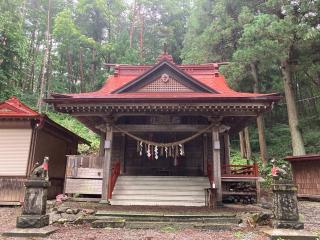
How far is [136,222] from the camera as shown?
9.06m

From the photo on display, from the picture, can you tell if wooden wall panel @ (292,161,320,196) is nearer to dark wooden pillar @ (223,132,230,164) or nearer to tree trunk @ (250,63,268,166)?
dark wooden pillar @ (223,132,230,164)

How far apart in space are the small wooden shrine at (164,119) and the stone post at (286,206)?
352 centimetres

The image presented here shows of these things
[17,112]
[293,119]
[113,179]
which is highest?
[293,119]

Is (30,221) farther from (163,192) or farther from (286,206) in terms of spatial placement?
(286,206)

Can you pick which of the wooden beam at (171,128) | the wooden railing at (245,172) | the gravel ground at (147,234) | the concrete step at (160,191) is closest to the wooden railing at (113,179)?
the concrete step at (160,191)

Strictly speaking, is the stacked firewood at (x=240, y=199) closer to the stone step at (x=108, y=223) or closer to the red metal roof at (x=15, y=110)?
the stone step at (x=108, y=223)

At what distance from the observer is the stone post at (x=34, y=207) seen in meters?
8.09

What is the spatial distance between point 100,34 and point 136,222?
3265 cm

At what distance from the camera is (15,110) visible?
1312 centimetres

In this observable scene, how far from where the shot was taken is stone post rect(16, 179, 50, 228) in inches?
319

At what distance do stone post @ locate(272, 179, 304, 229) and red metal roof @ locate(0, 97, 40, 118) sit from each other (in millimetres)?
9737

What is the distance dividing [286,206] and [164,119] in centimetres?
647

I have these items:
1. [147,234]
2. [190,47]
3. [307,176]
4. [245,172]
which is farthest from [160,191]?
[190,47]

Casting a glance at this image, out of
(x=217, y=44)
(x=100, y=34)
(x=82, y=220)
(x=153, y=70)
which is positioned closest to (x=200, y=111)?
(x=153, y=70)
